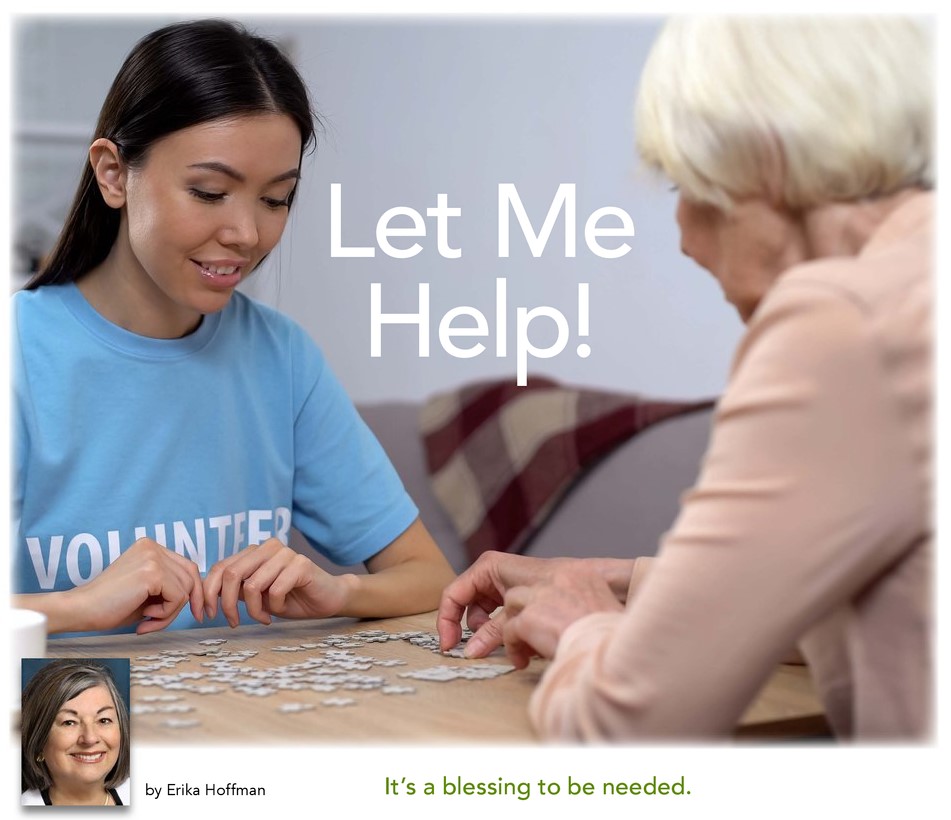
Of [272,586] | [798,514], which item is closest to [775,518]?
[798,514]

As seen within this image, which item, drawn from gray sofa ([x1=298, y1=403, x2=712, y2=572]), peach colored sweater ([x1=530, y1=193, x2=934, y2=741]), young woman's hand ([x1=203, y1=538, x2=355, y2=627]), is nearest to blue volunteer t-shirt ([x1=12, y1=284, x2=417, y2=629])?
young woman's hand ([x1=203, y1=538, x2=355, y2=627])

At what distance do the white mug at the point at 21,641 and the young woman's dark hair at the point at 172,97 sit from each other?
734 millimetres

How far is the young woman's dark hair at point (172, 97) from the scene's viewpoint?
1.54m

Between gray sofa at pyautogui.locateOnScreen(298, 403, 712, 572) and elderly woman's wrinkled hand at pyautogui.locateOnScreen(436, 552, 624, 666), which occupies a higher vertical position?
elderly woman's wrinkled hand at pyautogui.locateOnScreen(436, 552, 624, 666)

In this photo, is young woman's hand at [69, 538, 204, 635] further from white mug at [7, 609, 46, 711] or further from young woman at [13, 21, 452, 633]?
white mug at [7, 609, 46, 711]

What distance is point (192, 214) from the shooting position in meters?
1.52

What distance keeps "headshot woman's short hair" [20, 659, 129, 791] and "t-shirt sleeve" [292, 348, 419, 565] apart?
→ 76 centimetres

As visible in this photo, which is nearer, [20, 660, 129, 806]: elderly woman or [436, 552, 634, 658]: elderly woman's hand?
[20, 660, 129, 806]: elderly woman

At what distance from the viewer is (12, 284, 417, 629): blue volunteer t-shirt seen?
5.24 feet

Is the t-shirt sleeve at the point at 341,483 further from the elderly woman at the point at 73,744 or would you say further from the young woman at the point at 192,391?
the elderly woman at the point at 73,744

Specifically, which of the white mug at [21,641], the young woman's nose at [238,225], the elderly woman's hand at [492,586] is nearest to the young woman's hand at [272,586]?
the elderly woman's hand at [492,586]

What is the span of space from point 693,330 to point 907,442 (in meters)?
2.23

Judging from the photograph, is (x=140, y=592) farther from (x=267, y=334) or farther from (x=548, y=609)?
(x=267, y=334)

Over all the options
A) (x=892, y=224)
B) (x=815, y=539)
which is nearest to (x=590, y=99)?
(x=892, y=224)
